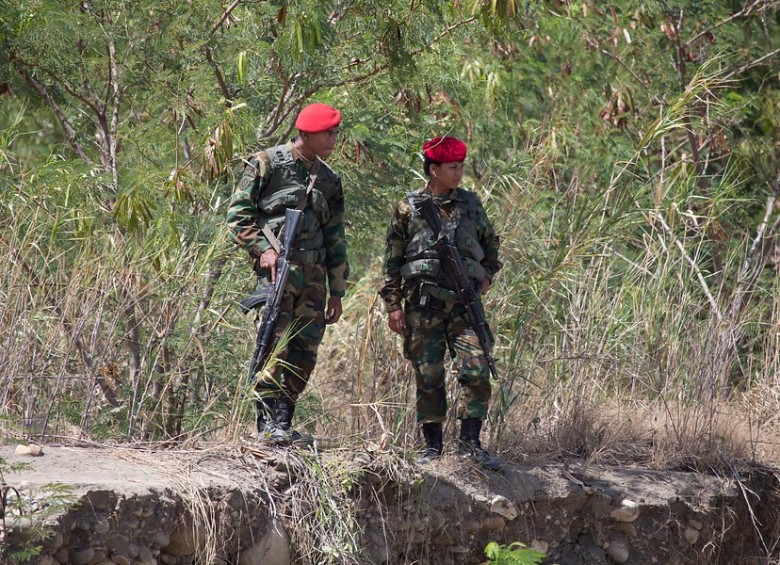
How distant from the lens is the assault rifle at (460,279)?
5.23m

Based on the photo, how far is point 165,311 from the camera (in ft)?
17.6

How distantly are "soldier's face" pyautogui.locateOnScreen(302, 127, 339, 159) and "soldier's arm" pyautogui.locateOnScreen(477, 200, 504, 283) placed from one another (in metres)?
0.85

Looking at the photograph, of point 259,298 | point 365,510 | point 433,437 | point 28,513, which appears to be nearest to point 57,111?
→ point 259,298

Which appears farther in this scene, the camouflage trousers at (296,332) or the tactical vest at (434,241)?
the tactical vest at (434,241)

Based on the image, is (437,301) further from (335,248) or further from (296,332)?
(296,332)

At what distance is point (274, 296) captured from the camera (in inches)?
188

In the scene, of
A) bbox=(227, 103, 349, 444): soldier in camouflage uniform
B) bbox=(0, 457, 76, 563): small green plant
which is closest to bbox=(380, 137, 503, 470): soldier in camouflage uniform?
bbox=(227, 103, 349, 444): soldier in camouflage uniform

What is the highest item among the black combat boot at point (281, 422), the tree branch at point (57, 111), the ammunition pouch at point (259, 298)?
the tree branch at point (57, 111)

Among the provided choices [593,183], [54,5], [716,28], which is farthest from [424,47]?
[716,28]

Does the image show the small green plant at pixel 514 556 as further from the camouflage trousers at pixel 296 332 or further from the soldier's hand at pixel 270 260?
the soldier's hand at pixel 270 260

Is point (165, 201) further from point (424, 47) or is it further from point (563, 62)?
point (563, 62)

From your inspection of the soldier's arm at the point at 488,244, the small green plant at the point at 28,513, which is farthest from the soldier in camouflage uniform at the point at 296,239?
the small green plant at the point at 28,513

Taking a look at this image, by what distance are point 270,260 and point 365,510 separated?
1.16 metres

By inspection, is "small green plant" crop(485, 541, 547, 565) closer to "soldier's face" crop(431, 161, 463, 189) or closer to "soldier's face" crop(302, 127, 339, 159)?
"soldier's face" crop(431, 161, 463, 189)
